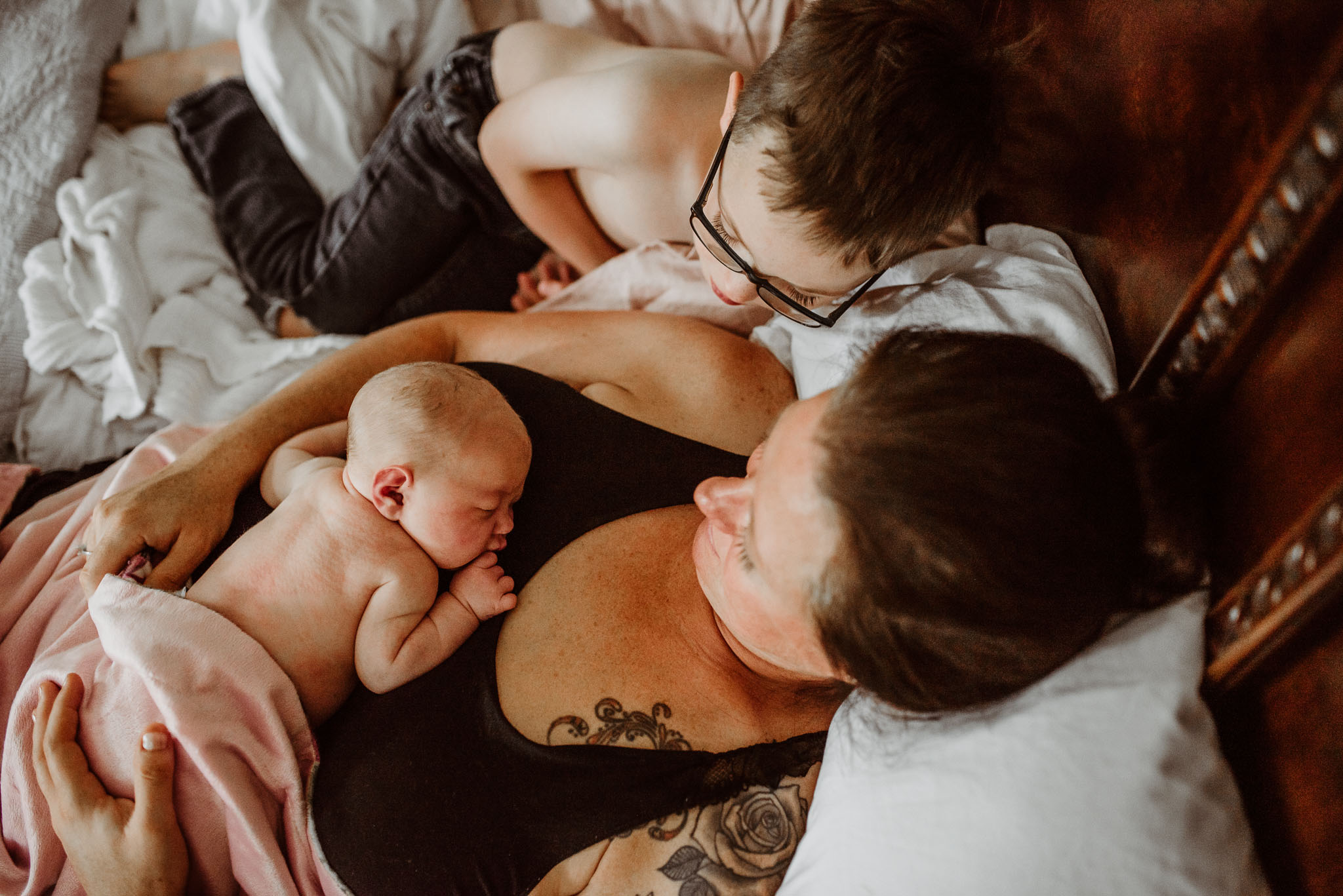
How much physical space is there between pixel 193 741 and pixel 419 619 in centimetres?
30

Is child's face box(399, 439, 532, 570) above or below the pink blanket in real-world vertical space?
above

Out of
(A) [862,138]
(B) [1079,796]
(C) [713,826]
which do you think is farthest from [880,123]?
(C) [713,826]

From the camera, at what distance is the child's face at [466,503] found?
41.8 inches

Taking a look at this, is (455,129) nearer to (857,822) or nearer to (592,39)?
(592,39)

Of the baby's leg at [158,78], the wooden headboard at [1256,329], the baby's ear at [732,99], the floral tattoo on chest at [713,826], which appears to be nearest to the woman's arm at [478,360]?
the baby's ear at [732,99]

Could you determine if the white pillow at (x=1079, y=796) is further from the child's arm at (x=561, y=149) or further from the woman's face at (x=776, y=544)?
the child's arm at (x=561, y=149)

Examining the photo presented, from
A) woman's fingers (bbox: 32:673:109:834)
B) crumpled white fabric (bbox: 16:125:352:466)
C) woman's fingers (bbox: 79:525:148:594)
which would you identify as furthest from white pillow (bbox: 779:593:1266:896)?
crumpled white fabric (bbox: 16:125:352:466)

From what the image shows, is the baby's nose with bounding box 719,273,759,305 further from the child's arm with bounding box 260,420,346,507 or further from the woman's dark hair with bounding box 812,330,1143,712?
the child's arm with bounding box 260,420,346,507

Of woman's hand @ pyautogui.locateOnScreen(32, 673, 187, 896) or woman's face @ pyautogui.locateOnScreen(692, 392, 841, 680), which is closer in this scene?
woman's face @ pyautogui.locateOnScreen(692, 392, 841, 680)

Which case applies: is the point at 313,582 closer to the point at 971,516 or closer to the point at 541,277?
the point at 971,516

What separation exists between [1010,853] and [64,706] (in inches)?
45.3

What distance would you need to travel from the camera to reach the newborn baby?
1046 mm

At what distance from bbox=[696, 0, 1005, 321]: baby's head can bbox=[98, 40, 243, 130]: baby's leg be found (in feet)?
5.05

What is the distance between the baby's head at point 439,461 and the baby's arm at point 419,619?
0.15 ft
